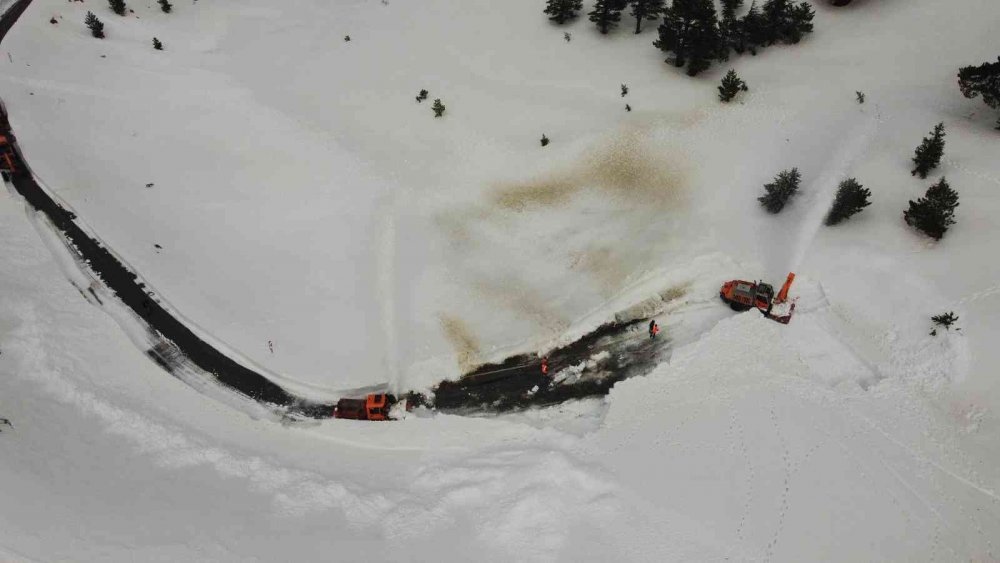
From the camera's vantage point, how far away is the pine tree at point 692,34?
1409 inches

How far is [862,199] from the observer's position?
25969 millimetres

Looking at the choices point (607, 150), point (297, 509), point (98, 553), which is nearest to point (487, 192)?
point (607, 150)

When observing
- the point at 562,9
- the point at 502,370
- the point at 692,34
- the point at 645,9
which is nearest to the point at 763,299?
the point at 502,370

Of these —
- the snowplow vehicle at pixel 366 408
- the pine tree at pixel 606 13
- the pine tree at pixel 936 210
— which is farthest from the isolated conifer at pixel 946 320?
the pine tree at pixel 606 13

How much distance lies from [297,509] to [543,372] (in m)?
10.3

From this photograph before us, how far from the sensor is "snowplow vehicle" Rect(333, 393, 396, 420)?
74.4 feet

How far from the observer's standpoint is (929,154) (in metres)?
26.7

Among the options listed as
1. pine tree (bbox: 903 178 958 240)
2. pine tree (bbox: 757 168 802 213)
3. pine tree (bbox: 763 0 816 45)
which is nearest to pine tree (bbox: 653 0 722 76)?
pine tree (bbox: 763 0 816 45)

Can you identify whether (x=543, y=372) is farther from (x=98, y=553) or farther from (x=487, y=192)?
(x=98, y=553)

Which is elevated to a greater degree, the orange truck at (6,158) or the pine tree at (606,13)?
the pine tree at (606,13)

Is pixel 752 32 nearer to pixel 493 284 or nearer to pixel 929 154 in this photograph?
pixel 929 154

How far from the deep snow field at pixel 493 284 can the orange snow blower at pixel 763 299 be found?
2.44ft

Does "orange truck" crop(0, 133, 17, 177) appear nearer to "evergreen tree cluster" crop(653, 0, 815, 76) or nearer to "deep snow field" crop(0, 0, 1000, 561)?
"deep snow field" crop(0, 0, 1000, 561)

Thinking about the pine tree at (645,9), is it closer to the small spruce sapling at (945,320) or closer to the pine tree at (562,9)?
the pine tree at (562,9)
